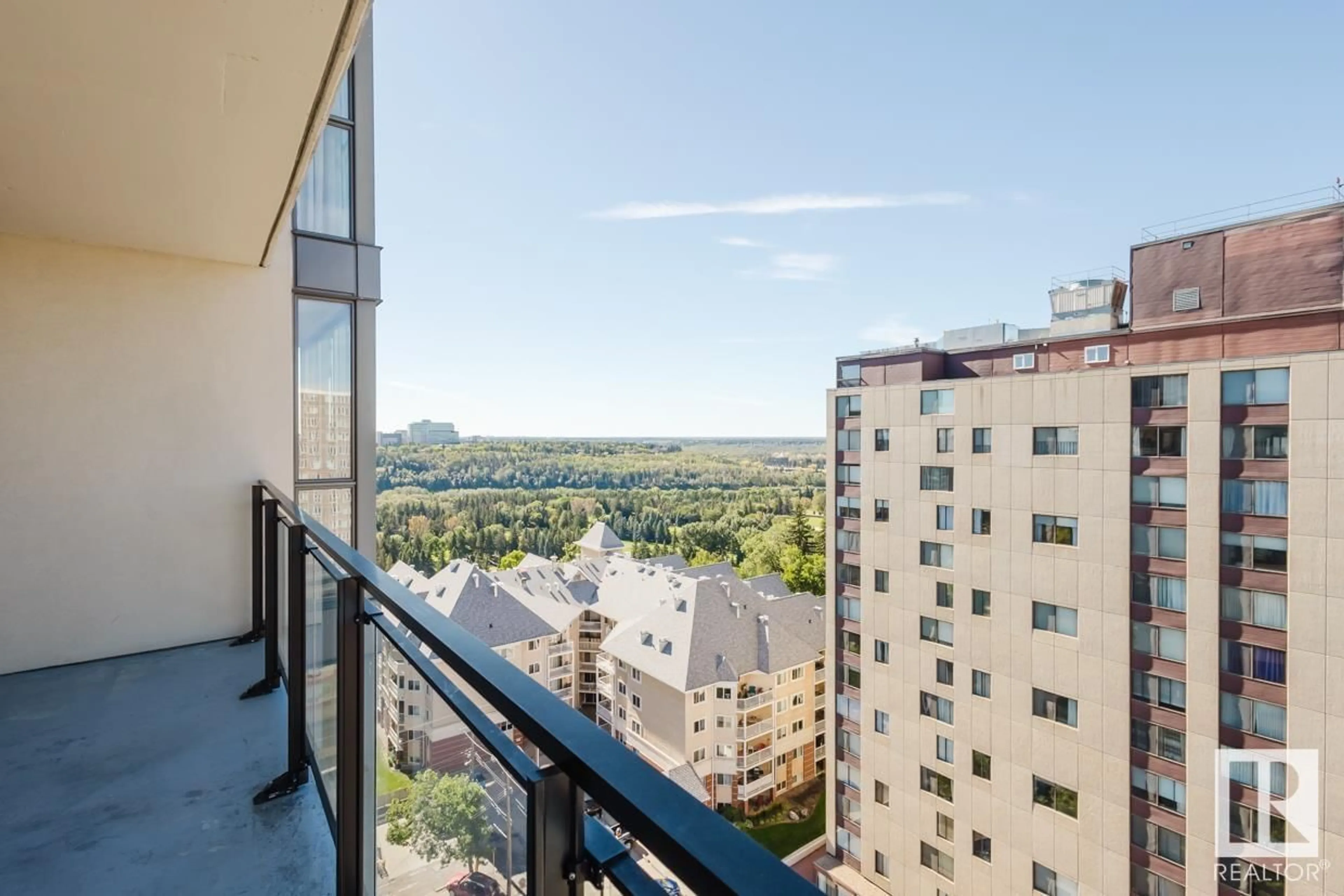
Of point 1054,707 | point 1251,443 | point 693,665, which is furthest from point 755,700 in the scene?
point 1251,443

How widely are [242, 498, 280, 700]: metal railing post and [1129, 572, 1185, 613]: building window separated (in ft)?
33.4

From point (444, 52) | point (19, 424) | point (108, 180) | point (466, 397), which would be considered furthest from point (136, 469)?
point (466, 397)

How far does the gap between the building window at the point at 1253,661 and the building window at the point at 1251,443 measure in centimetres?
238

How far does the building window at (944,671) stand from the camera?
33.7ft

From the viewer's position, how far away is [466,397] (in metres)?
39.4

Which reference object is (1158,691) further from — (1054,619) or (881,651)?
(881,651)

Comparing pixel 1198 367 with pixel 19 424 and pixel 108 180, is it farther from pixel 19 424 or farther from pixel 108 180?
pixel 19 424

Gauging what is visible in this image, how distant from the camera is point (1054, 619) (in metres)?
9.24

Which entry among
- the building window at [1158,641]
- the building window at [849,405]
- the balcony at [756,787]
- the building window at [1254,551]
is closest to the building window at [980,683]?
the building window at [1158,641]

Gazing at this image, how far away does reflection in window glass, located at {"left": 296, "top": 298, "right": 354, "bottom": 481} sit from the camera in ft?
12.0

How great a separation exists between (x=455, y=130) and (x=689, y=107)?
7.19 meters

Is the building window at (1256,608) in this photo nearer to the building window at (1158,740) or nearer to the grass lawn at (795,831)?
the building window at (1158,740)

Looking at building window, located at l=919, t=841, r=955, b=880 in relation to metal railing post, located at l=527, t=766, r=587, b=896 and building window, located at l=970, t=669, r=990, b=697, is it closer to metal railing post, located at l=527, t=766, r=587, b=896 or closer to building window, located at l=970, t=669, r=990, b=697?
building window, located at l=970, t=669, r=990, b=697

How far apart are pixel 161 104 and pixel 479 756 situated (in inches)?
79.2
